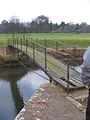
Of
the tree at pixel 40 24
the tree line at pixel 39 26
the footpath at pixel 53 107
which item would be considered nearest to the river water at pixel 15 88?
the footpath at pixel 53 107

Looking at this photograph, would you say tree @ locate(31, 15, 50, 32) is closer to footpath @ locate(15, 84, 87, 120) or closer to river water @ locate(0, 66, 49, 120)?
river water @ locate(0, 66, 49, 120)

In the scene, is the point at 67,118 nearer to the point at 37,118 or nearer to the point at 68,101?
the point at 37,118

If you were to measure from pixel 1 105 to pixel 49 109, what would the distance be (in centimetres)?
564

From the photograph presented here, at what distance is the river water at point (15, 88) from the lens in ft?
41.0

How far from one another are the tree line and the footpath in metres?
46.0

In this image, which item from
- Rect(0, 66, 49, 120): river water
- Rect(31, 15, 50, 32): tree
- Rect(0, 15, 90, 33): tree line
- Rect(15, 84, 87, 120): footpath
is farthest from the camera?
Rect(31, 15, 50, 32): tree

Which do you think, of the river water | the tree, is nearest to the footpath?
the river water

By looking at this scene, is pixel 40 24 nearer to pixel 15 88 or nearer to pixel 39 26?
pixel 39 26

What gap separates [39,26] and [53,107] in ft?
199

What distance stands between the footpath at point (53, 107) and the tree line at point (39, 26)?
46004 mm

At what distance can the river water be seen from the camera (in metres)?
12.5

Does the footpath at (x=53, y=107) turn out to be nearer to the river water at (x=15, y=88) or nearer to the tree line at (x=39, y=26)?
the river water at (x=15, y=88)

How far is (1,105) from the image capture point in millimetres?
13031

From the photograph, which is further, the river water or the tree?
the tree
